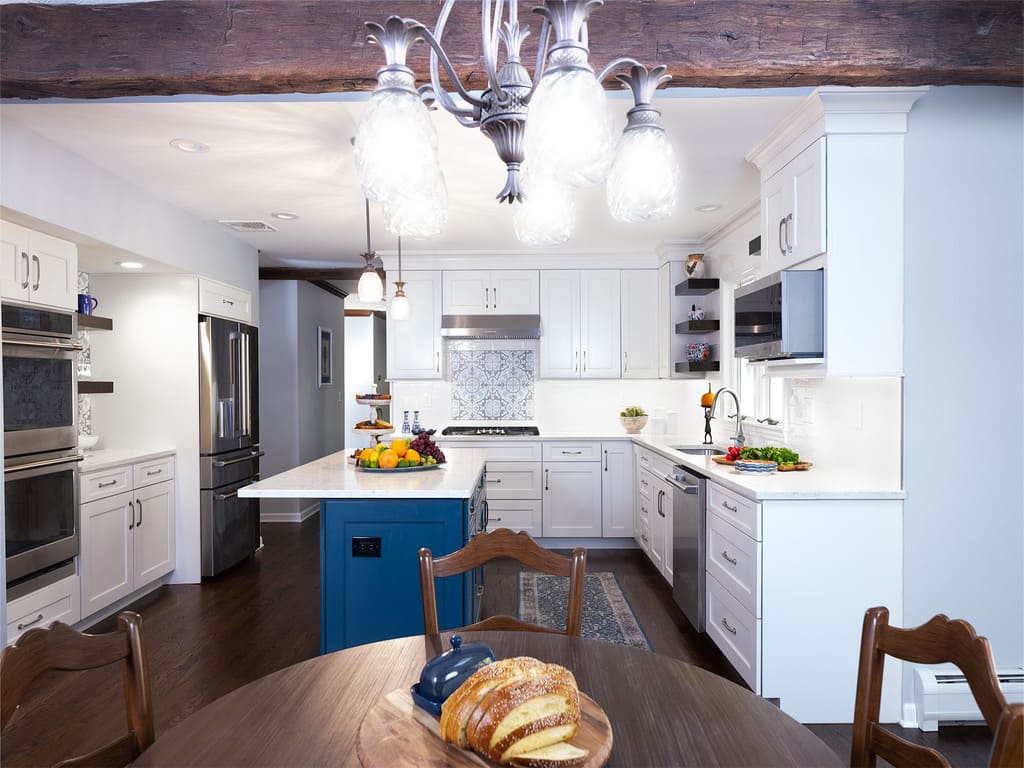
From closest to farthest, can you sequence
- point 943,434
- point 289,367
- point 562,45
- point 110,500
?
point 562,45
point 943,434
point 110,500
point 289,367

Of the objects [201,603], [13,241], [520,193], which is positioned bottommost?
[201,603]

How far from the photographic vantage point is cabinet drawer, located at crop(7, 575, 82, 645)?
2.88m

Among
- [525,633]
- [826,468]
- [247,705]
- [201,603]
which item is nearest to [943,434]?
[826,468]

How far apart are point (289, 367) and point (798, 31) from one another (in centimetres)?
536

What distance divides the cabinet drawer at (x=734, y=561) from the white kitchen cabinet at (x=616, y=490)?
6.44ft

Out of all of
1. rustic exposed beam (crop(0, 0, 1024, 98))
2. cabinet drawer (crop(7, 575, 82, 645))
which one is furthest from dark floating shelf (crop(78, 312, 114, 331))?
rustic exposed beam (crop(0, 0, 1024, 98))

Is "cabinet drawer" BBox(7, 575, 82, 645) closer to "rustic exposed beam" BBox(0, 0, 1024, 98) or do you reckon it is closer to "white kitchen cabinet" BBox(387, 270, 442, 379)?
"rustic exposed beam" BBox(0, 0, 1024, 98)

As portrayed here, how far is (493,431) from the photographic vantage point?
17.9 feet

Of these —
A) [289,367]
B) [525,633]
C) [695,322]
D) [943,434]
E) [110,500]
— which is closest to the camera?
[525,633]

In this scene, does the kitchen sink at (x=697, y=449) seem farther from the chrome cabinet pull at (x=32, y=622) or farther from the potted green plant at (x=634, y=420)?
the chrome cabinet pull at (x=32, y=622)

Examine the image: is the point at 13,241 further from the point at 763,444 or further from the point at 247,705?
the point at 763,444

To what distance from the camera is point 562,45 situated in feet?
2.67

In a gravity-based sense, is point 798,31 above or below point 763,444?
above

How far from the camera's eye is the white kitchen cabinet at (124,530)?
11.4 ft
